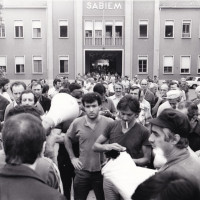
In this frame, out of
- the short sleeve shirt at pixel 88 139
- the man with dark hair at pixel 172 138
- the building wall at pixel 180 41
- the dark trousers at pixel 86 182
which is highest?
the building wall at pixel 180 41

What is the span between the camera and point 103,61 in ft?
124

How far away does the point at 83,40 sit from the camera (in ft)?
117

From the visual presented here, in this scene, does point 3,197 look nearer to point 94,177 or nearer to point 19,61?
point 94,177

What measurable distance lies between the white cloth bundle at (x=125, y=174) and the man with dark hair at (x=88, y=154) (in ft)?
3.68

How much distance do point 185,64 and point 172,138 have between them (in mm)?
35383

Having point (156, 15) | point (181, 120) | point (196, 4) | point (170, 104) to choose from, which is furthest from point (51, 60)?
point (181, 120)

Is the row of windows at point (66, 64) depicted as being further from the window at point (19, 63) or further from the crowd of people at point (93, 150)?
the crowd of people at point (93, 150)

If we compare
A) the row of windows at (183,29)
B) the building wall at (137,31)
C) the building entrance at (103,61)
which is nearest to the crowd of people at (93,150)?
the building wall at (137,31)

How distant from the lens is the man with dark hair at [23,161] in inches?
73.3

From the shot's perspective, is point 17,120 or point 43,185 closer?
point 43,185

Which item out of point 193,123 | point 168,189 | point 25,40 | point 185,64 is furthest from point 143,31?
point 168,189

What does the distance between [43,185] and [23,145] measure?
24 cm

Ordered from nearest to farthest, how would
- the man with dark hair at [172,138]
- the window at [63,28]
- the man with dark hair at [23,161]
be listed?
the man with dark hair at [23,161], the man with dark hair at [172,138], the window at [63,28]

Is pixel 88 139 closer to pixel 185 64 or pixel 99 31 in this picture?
pixel 99 31
